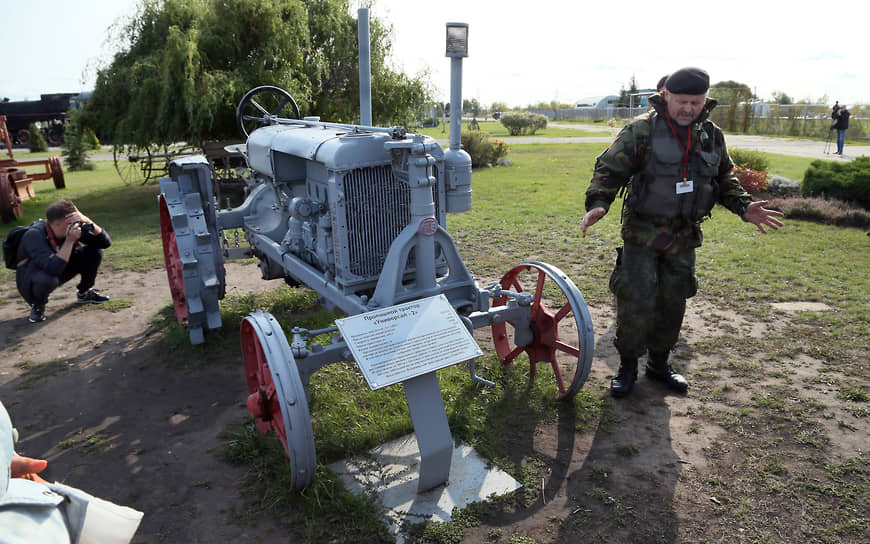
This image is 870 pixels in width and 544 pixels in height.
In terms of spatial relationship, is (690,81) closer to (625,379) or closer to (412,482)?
(625,379)

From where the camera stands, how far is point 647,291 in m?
3.62

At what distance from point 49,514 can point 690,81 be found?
136 inches

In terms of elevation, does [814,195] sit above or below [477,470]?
above

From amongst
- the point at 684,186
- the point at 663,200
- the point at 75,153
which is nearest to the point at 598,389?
the point at 663,200

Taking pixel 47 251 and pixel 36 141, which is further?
pixel 36 141

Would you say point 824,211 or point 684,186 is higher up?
point 684,186

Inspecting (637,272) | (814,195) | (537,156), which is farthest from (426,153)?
(537,156)

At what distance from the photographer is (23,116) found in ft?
98.7

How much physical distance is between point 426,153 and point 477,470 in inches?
65.7

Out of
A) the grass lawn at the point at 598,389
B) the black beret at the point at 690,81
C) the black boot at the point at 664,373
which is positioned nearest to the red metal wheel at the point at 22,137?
the grass lawn at the point at 598,389

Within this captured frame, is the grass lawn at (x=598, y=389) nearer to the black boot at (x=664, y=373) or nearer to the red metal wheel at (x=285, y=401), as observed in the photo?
the black boot at (x=664, y=373)

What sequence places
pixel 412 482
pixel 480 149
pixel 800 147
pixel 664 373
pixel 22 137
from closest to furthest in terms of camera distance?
1. pixel 412 482
2. pixel 664 373
3. pixel 480 149
4. pixel 800 147
5. pixel 22 137

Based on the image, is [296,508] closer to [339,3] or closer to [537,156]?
[339,3]

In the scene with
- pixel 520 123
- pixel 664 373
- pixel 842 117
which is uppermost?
pixel 520 123
